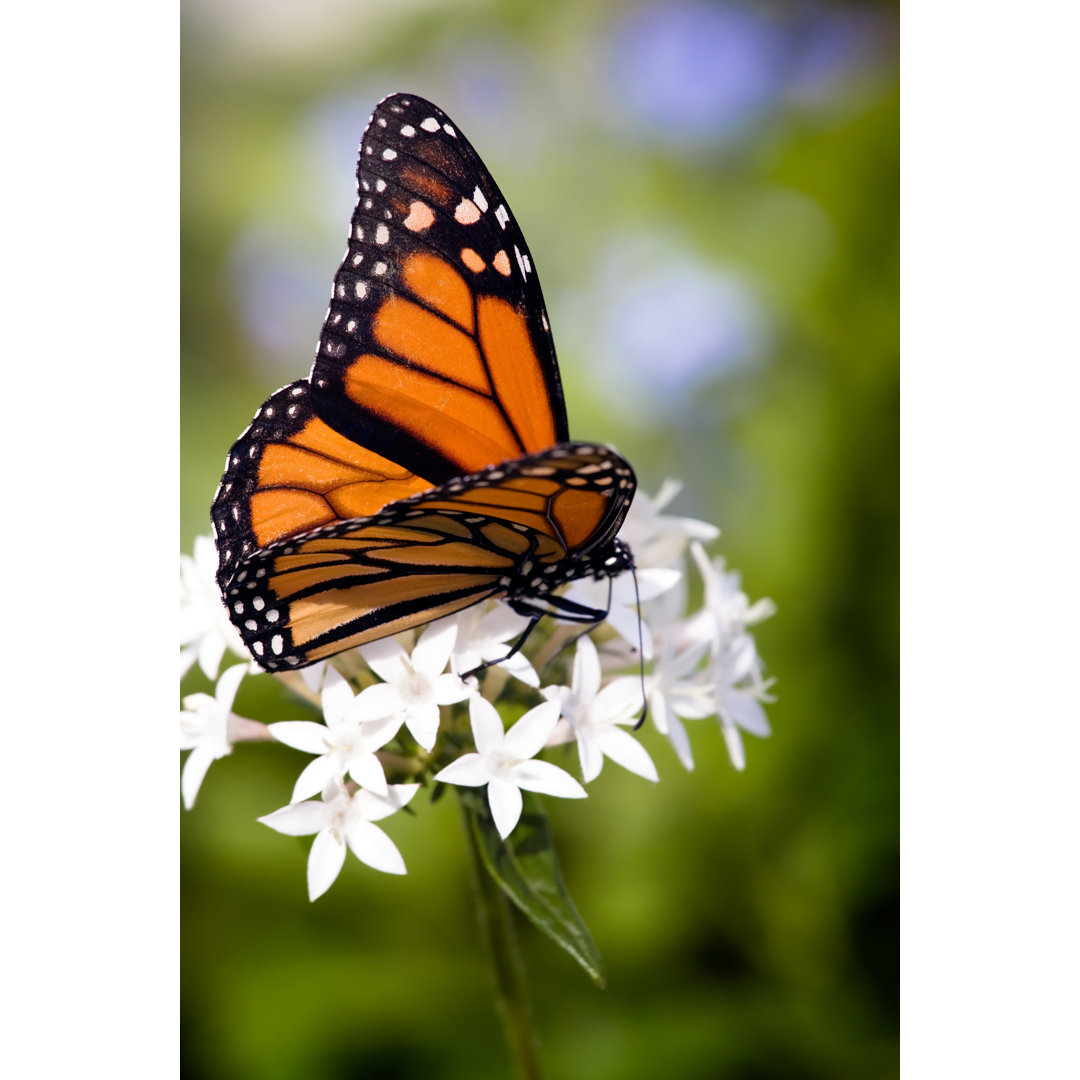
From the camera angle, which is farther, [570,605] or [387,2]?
[387,2]

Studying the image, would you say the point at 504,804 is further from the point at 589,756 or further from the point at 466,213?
the point at 466,213

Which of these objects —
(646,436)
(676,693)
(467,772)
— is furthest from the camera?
(646,436)

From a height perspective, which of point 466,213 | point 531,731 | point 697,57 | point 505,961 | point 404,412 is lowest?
point 505,961

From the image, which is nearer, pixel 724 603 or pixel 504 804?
pixel 504 804

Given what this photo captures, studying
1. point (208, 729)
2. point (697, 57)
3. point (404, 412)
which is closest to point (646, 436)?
point (697, 57)
